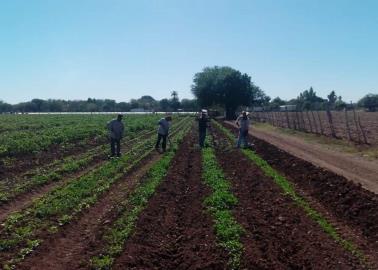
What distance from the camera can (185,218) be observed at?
979 centimetres

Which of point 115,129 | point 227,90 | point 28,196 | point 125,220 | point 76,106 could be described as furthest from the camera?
point 76,106

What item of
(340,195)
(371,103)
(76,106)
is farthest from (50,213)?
(76,106)

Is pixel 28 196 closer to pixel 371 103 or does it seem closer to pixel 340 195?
pixel 340 195

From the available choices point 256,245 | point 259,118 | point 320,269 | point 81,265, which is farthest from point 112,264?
point 259,118

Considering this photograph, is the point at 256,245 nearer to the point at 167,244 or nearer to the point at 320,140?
the point at 167,244

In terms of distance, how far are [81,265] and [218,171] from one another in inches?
367

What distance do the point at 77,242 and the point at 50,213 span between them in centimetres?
214

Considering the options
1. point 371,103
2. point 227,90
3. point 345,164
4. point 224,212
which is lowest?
point 345,164

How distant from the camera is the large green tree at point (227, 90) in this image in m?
74.8

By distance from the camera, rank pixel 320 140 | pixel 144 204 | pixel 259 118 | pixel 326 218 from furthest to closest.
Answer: pixel 259 118
pixel 320 140
pixel 144 204
pixel 326 218

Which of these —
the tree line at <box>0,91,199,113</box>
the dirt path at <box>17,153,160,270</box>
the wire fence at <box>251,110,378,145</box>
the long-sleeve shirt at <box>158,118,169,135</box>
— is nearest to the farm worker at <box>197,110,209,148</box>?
the long-sleeve shirt at <box>158,118,169,135</box>

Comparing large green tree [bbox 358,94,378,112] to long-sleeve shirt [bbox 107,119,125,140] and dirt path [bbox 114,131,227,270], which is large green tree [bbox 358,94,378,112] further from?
dirt path [bbox 114,131,227,270]

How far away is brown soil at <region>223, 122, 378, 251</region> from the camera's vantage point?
9.41 m

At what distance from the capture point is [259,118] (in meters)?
67.1
